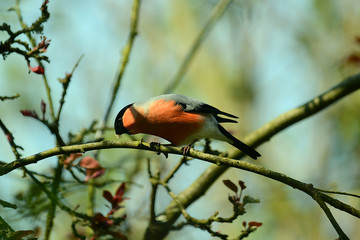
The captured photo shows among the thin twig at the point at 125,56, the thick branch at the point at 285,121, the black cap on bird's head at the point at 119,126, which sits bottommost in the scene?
the thick branch at the point at 285,121

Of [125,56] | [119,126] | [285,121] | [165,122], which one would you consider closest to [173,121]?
[165,122]

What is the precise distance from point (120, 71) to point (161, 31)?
9.72 m

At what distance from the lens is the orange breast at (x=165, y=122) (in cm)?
461

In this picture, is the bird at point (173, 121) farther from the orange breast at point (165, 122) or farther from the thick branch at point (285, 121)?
the thick branch at point (285, 121)

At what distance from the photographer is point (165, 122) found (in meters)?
4.71

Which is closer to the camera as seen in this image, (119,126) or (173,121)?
(119,126)

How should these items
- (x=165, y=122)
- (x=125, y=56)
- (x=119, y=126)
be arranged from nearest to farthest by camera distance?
(x=119, y=126), (x=165, y=122), (x=125, y=56)

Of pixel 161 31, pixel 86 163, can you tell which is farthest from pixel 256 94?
pixel 86 163

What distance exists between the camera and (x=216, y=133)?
503cm

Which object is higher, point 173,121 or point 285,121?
point 173,121

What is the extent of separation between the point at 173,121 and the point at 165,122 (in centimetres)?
9

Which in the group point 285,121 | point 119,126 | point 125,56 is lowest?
point 285,121

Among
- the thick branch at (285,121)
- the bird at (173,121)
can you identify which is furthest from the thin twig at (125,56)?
the thick branch at (285,121)

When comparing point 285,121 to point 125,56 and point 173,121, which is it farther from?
point 125,56
